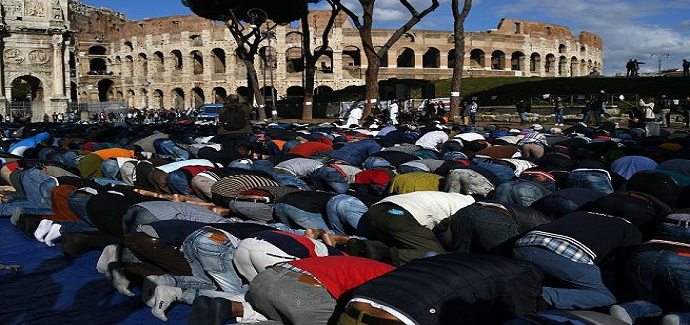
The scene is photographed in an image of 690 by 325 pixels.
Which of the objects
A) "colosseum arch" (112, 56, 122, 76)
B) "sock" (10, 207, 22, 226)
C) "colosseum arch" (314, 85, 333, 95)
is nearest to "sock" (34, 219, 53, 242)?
"sock" (10, 207, 22, 226)

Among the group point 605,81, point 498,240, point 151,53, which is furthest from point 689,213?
point 151,53

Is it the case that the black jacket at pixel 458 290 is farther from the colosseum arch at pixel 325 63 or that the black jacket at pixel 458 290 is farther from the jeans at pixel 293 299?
the colosseum arch at pixel 325 63

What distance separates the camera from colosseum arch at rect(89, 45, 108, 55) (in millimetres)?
60378

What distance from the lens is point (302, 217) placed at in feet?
22.4

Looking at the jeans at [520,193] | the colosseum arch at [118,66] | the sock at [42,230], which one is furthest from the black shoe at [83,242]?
the colosseum arch at [118,66]

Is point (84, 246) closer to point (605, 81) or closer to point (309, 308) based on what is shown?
point (309, 308)

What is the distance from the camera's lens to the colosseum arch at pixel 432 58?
172 ft

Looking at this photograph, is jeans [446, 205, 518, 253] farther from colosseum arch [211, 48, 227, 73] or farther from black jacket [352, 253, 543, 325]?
colosseum arch [211, 48, 227, 73]

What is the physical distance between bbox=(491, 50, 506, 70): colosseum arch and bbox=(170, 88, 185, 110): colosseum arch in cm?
2692

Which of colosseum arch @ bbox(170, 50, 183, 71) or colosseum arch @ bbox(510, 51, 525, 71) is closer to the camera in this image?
colosseum arch @ bbox(510, 51, 525, 71)

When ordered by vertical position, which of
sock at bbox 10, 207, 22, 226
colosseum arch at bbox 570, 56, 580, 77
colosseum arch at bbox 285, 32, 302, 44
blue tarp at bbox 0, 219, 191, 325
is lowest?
blue tarp at bbox 0, 219, 191, 325

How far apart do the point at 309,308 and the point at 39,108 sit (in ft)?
138

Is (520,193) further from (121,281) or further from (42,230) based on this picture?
(42,230)

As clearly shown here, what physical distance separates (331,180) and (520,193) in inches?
106
